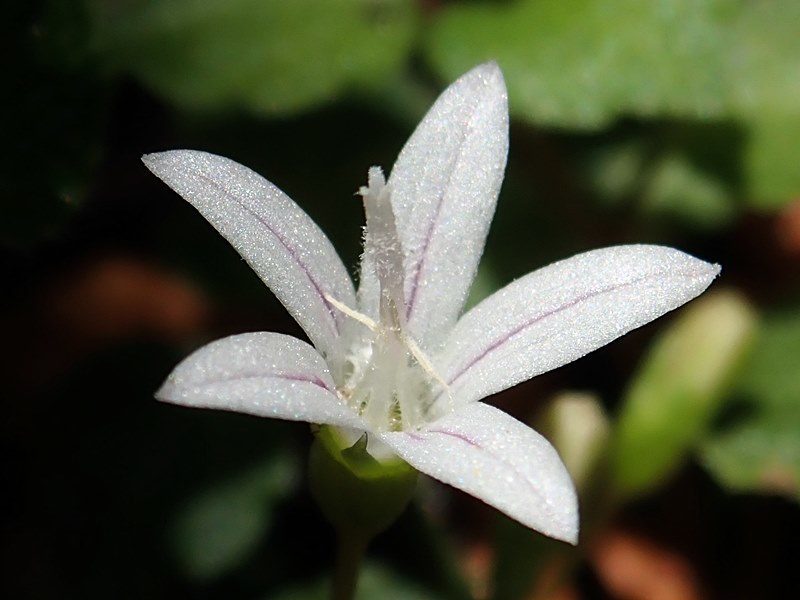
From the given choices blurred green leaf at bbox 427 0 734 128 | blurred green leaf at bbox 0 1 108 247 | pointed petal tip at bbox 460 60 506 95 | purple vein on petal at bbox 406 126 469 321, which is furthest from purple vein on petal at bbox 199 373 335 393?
blurred green leaf at bbox 427 0 734 128

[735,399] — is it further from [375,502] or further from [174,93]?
[174,93]

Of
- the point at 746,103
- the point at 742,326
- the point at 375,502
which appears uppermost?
the point at 746,103

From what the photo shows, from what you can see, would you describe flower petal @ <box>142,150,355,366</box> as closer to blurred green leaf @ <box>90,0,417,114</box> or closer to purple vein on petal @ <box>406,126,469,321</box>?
purple vein on petal @ <box>406,126,469,321</box>

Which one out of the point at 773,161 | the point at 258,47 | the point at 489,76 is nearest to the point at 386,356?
the point at 489,76

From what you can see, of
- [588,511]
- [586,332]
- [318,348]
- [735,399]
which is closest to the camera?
[586,332]

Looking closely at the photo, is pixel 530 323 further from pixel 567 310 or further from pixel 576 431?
pixel 576 431

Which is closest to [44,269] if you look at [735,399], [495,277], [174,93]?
[174,93]
